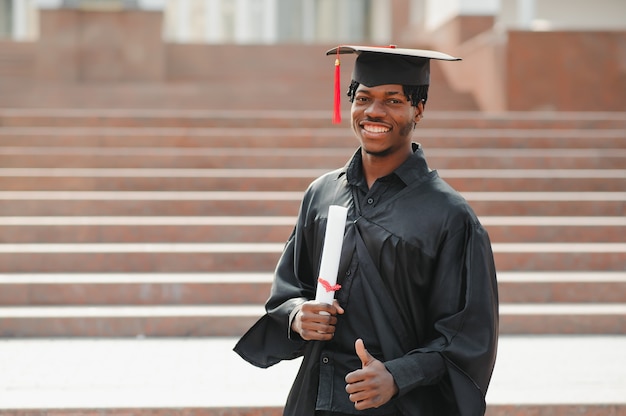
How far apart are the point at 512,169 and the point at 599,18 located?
1280cm

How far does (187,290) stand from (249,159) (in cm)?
241

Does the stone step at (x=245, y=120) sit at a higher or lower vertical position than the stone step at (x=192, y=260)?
higher

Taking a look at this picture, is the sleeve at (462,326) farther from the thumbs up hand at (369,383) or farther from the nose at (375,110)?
the nose at (375,110)

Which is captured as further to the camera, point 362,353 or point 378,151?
point 378,151

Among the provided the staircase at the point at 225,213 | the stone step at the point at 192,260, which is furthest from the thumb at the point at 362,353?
the stone step at the point at 192,260

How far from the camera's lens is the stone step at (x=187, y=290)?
6.34 metres

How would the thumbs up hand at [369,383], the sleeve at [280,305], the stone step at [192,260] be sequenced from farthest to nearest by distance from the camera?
the stone step at [192,260], the sleeve at [280,305], the thumbs up hand at [369,383]

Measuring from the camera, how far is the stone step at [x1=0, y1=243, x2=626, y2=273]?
6.77 metres

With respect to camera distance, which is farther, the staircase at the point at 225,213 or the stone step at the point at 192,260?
the stone step at the point at 192,260

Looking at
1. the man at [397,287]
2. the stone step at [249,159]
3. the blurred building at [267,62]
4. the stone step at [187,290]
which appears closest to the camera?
the man at [397,287]

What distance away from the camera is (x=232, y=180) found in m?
8.06

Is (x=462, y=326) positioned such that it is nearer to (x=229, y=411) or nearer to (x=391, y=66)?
(x=391, y=66)

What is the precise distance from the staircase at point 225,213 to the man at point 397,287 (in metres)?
1.95

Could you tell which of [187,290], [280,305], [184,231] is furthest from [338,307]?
[184,231]
